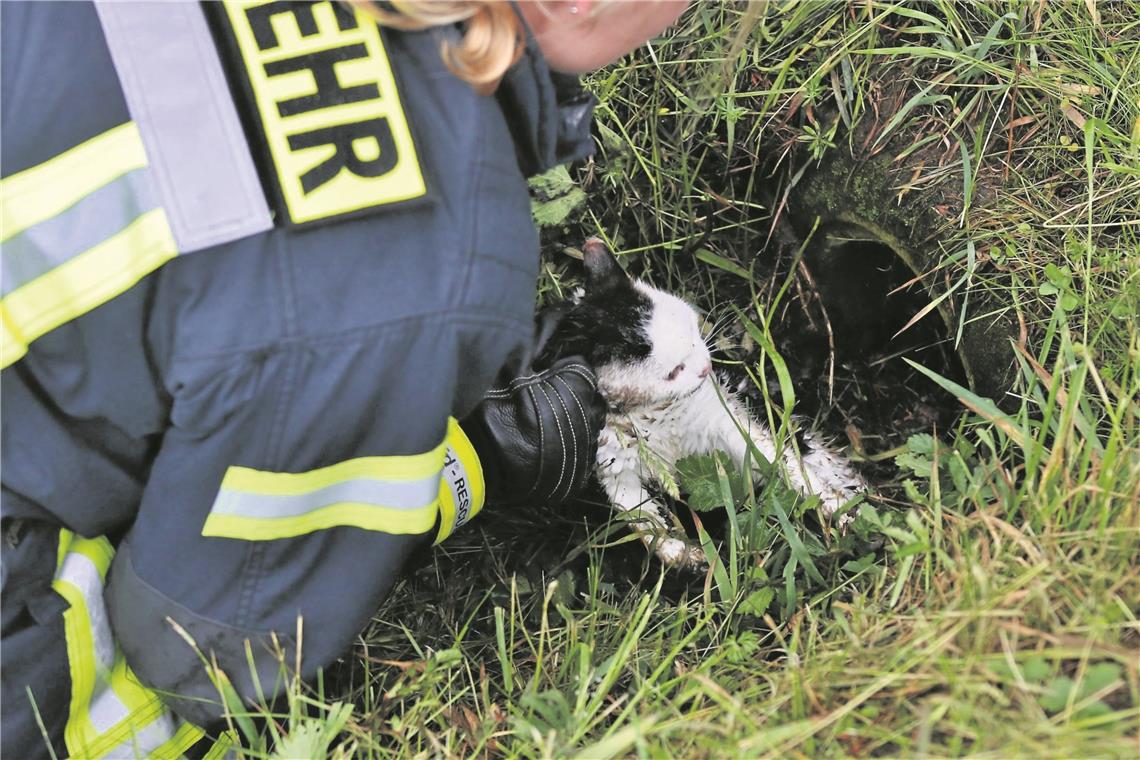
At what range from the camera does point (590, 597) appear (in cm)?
174

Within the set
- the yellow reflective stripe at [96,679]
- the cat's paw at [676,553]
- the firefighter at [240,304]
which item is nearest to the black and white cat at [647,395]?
the cat's paw at [676,553]

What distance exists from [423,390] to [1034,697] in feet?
2.72

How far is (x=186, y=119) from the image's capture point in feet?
3.37

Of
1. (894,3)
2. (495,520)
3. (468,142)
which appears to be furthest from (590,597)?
(894,3)

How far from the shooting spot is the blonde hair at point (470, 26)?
Answer: 1.07 metres

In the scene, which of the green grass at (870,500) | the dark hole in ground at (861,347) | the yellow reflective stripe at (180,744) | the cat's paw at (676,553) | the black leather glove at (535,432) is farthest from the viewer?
the dark hole in ground at (861,347)

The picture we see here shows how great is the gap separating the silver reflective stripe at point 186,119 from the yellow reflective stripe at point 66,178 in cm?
3

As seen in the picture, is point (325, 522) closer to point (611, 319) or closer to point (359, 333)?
point (359, 333)

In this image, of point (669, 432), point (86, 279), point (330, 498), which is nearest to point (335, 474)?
point (330, 498)

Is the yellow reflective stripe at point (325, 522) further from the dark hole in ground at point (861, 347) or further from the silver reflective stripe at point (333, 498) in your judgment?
the dark hole in ground at point (861, 347)

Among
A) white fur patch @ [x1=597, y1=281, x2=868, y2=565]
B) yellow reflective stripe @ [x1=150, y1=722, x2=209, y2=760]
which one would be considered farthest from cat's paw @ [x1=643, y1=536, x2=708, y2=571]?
yellow reflective stripe @ [x1=150, y1=722, x2=209, y2=760]

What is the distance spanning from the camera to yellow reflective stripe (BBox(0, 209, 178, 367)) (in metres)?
1.04

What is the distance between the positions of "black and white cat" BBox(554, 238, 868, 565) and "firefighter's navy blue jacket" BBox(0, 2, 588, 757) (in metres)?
0.73

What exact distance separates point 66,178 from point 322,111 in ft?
0.99
